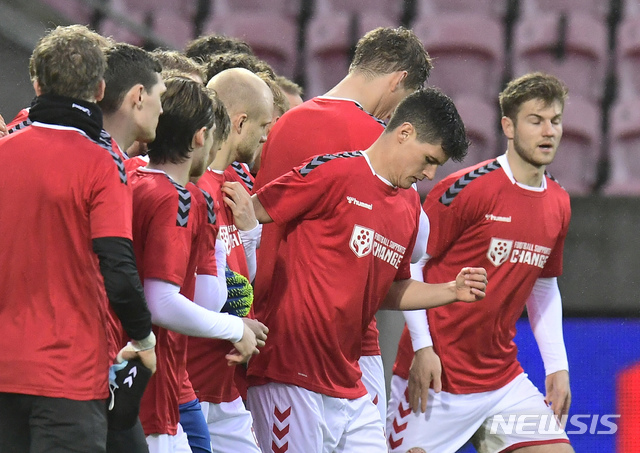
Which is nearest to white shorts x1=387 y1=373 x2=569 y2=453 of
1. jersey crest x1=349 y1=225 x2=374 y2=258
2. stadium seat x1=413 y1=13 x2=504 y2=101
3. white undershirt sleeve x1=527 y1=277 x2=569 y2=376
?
white undershirt sleeve x1=527 y1=277 x2=569 y2=376

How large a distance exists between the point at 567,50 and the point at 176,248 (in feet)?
18.3

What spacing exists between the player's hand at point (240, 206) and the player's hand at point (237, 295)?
16 cm

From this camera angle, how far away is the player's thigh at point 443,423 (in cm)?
415

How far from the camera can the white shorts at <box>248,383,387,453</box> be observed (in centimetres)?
337

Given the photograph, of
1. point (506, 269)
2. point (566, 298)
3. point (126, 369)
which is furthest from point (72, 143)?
point (566, 298)

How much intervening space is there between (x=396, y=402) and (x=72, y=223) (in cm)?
221

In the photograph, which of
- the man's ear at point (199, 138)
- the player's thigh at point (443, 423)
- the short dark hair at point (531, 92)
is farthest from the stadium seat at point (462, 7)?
the man's ear at point (199, 138)

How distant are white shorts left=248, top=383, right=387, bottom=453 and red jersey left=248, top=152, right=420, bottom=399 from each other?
4 cm

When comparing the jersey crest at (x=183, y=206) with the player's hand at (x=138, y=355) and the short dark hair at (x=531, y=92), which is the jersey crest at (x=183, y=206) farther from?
the short dark hair at (x=531, y=92)

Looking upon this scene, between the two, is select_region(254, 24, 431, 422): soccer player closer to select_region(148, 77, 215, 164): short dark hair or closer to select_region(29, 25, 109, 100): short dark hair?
select_region(148, 77, 215, 164): short dark hair

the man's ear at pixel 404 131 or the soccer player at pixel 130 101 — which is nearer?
the soccer player at pixel 130 101

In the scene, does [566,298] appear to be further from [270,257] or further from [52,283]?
[52,283]

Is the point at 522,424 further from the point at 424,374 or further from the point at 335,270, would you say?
the point at 335,270

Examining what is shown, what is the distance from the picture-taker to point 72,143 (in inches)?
94.4
